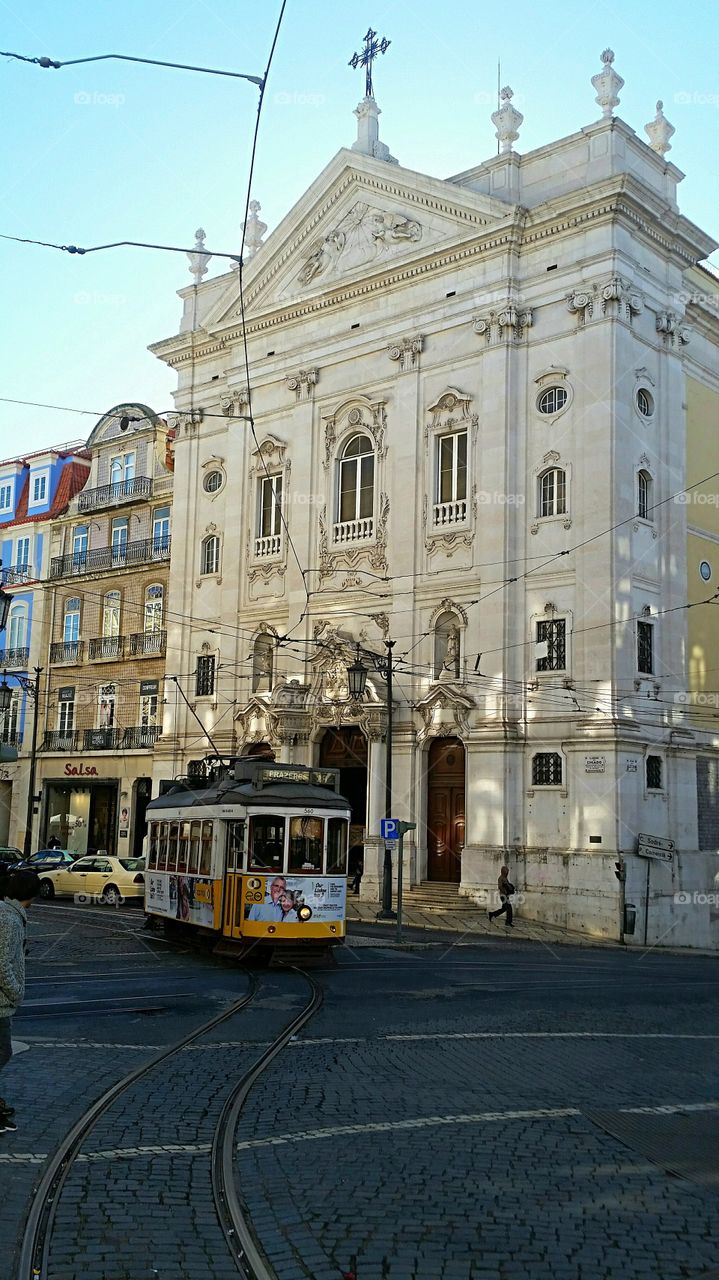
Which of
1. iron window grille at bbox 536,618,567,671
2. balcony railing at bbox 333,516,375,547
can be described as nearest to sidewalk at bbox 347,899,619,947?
iron window grille at bbox 536,618,567,671

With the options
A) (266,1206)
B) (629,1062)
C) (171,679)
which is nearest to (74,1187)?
(266,1206)

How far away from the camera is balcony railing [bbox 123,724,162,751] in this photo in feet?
152

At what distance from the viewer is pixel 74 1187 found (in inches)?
288

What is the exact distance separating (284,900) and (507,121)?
27184 mm

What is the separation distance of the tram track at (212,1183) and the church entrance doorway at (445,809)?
77.7 feet

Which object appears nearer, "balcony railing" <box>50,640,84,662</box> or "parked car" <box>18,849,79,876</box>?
"parked car" <box>18,849,79,876</box>

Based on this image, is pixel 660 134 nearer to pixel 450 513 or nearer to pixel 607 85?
pixel 607 85

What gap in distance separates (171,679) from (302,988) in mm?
26694

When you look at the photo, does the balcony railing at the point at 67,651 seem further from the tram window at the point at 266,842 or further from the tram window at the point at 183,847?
the tram window at the point at 266,842

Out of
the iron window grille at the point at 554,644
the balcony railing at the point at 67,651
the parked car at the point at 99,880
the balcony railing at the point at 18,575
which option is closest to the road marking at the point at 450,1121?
the iron window grille at the point at 554,644

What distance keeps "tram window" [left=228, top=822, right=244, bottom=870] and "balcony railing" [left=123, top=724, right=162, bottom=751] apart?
83.2ft

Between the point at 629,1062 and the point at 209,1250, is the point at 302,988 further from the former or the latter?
the point at 209,1250

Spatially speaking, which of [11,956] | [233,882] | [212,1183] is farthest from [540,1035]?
[233,882]

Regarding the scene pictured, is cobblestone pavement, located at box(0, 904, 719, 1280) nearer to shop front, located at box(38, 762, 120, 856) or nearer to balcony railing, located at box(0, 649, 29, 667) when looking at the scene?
shop front, located at box(38, 762, 120, 856)
